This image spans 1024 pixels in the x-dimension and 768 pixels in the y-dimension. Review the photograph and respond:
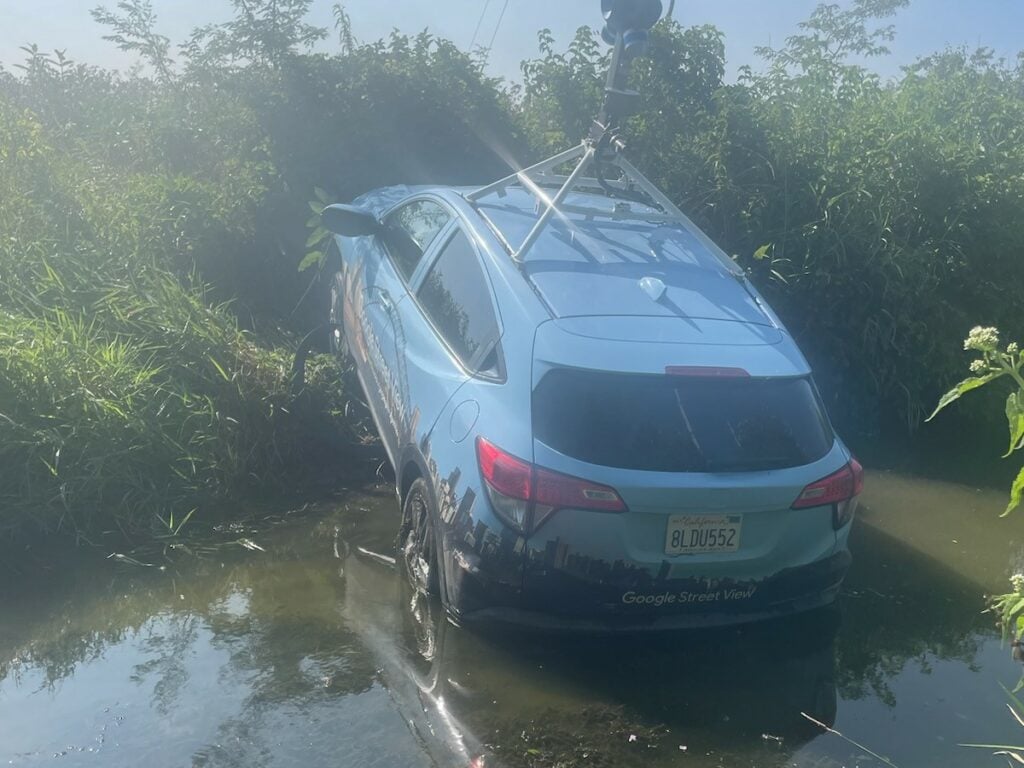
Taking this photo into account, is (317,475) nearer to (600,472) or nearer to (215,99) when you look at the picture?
(600,472)

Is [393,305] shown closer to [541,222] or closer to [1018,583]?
[541,222]

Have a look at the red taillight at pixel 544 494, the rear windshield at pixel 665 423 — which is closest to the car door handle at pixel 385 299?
the rear windshield at pixel 665 423

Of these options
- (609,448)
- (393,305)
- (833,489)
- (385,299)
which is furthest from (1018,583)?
(385,299)

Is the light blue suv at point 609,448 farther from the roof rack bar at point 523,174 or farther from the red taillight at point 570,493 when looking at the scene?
the roof rack bar at point 523,174

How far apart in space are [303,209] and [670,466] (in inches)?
184

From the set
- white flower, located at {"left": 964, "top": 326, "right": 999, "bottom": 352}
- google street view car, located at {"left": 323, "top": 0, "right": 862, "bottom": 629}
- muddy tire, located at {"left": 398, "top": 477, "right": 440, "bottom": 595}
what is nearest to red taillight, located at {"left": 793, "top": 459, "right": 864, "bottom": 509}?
google street view car, located at {"left": 323, "top": 0, "right": 862, "bottom": 629}

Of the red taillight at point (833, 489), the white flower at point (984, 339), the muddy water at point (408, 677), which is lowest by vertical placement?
the muddy water at point (408, 677)

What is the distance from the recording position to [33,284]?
6.14 m

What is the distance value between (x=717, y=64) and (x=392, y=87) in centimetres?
279

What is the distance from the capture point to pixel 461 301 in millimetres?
4566

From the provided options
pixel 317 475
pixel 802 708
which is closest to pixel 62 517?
pixel 317 475

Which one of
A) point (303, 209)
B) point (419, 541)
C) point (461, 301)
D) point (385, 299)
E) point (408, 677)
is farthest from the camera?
point (303, 209)

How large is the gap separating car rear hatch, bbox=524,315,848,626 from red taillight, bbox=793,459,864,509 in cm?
4

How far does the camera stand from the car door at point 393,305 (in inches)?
191
